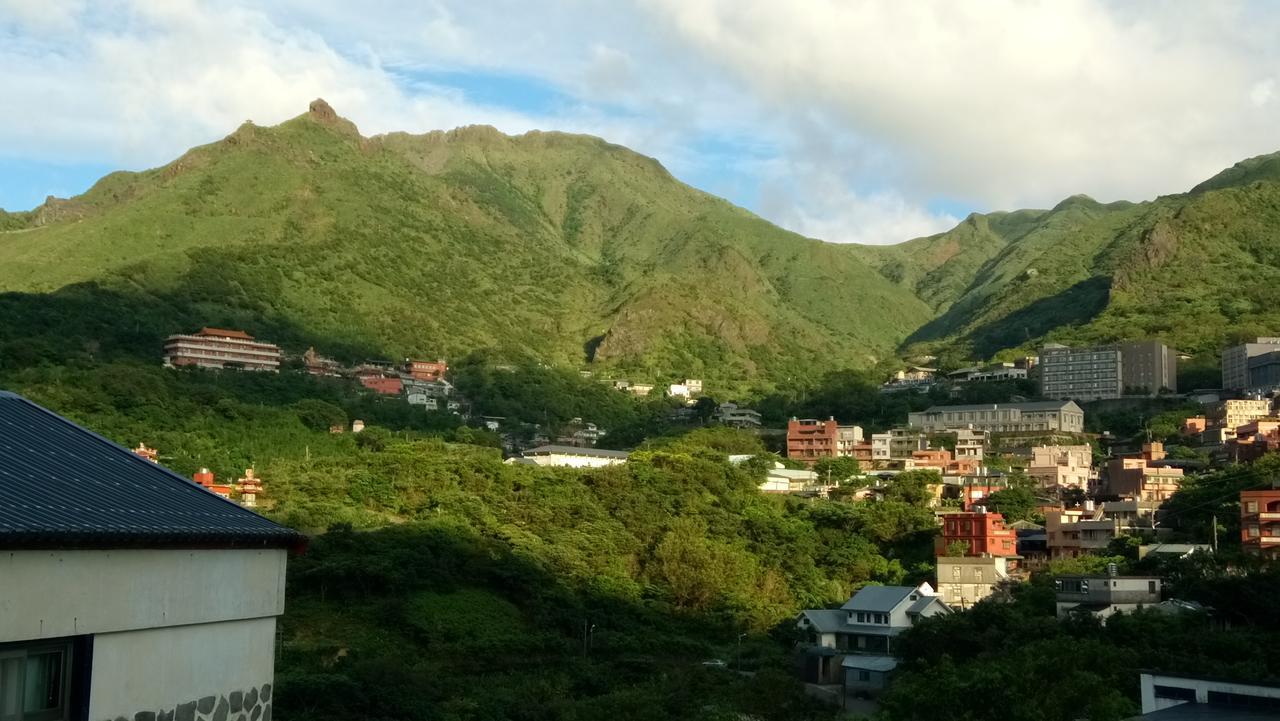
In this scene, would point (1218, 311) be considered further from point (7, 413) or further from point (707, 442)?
point (7, 413)

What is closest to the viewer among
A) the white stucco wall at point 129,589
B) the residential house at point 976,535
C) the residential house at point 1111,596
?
the white stucco wall at point 129,589

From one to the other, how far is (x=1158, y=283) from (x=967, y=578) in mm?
68178

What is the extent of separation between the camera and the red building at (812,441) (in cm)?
6303

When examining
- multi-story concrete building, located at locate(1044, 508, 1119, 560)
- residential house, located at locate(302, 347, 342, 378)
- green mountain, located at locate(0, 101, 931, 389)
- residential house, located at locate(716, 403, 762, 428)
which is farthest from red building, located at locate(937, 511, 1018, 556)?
green mountain, located at locate(0, 101, 931, 389)

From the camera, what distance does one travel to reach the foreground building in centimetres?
609

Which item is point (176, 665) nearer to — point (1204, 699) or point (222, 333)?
point (1204, 699)

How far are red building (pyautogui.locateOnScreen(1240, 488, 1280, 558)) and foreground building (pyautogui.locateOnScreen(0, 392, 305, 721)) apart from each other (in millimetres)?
35441

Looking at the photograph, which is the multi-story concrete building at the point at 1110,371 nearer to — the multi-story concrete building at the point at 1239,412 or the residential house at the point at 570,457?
the multi-story concrete building at the point at 1239,412

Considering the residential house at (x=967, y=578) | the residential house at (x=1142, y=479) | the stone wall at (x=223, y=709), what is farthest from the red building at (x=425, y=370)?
the stone wall at (x=223, y=709)

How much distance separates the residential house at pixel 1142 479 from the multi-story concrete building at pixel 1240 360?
73.6 feet

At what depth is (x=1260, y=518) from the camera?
36906 mm

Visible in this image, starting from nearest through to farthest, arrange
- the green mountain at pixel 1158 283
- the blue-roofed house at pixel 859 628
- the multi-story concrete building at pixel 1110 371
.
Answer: the blue-roofed house at pixel 859 628
the multi-story concrete building at pixel 1110 371
the green mountain at pixel 1158 283

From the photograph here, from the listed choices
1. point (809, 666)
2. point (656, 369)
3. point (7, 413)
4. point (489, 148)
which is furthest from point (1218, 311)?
point (489, 148)

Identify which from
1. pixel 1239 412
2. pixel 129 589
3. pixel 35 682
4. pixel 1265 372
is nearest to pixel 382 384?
pixel 1239 412
